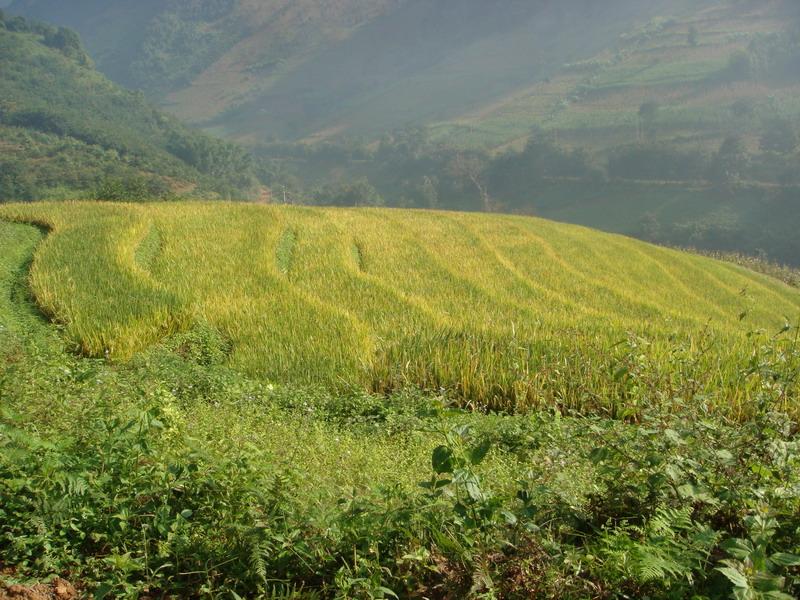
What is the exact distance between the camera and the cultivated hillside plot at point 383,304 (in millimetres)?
6547

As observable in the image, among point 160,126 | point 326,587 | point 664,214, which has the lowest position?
point 664,214

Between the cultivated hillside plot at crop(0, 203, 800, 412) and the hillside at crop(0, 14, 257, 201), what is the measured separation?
110 ft

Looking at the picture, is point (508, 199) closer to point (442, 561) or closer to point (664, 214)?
point (664, 214)

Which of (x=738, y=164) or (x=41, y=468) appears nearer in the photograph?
(x=41, y=468)

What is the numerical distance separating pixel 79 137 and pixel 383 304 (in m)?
84.1

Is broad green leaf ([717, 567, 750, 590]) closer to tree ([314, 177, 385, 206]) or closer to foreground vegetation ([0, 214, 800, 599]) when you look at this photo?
foreground vegetation ([0, 214, 800, 599])

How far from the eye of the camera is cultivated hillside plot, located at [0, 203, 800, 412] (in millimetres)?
6547

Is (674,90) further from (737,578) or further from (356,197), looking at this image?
(737,578)

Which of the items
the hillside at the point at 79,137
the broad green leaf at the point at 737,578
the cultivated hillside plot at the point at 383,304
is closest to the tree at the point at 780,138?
the hillside at the point at 79,137

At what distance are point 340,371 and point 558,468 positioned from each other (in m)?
3.26

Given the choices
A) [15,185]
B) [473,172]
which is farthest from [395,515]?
[473,172]

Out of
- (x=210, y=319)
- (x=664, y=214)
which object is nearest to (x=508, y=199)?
(x=664, y=214)

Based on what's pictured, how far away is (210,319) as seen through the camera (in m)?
7.98

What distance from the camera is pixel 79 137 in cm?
8006
